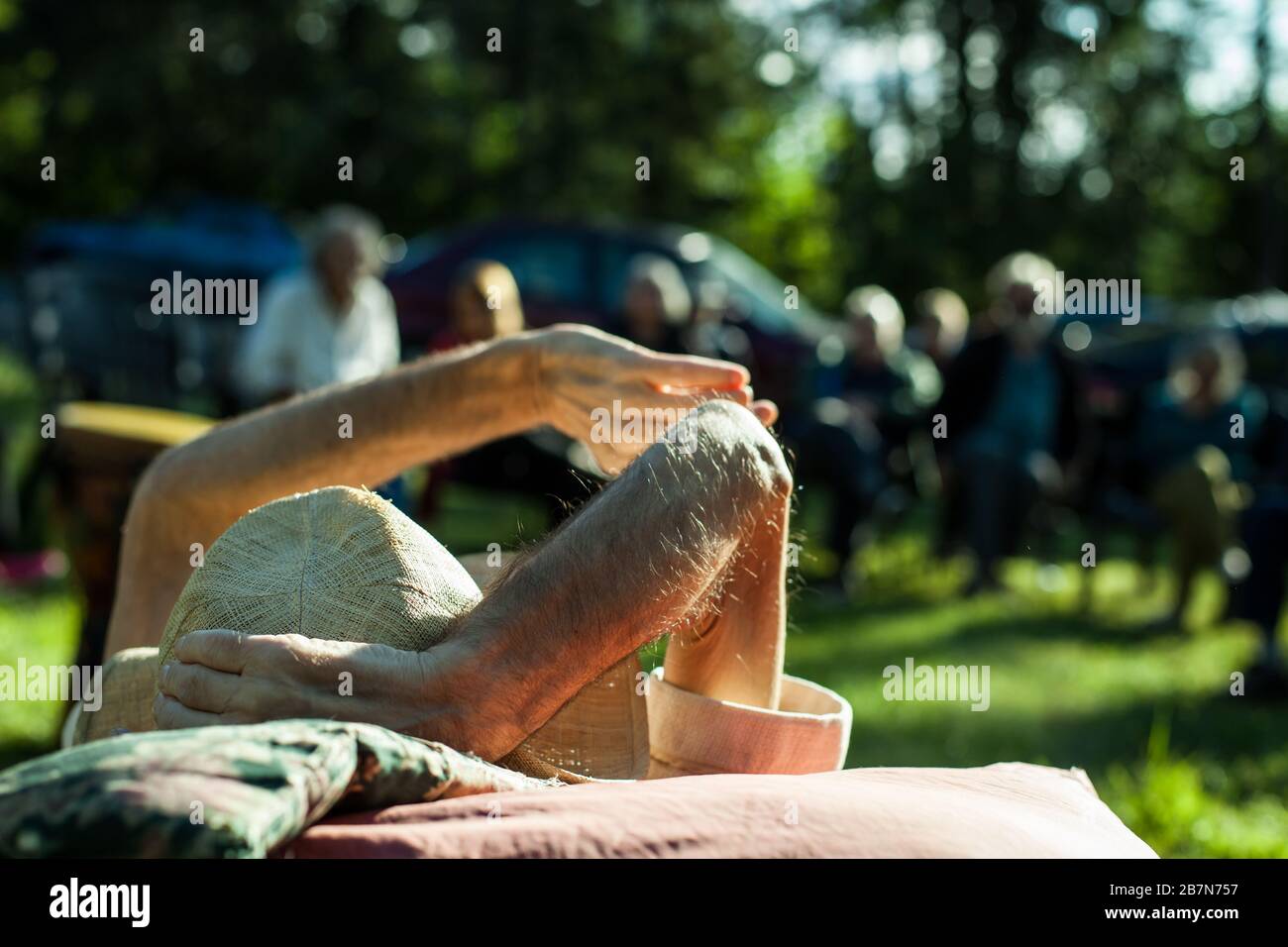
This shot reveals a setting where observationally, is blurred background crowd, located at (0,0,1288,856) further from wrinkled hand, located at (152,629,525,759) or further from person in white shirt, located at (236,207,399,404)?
wrinkled hand, located at (152,629,525,759)

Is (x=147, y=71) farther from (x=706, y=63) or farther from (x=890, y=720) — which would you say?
(x=890, y=720)

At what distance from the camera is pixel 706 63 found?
23.1 metres

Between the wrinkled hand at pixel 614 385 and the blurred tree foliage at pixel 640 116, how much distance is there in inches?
792

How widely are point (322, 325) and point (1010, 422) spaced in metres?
3.89

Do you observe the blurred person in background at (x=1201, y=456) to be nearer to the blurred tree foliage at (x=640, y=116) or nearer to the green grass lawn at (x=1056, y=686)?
the green grass lawn at (x=1056, y=686)

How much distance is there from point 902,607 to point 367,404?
5924 millimetres

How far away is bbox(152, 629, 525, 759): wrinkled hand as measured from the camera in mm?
1413

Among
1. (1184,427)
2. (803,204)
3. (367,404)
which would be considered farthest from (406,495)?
(803,204)

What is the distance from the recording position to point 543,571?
4.97 ft

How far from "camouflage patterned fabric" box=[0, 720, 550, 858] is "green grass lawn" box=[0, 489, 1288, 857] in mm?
1106

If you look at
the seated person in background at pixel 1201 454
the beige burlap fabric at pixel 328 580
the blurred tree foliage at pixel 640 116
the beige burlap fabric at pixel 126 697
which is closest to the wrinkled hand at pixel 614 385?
the beige burlap fabric at pixel 328 580

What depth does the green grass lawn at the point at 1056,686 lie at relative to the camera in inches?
166

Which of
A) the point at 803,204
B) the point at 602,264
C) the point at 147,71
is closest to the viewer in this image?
the point at 602,264

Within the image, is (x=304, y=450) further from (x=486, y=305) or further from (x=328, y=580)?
(x=486, y=305)
